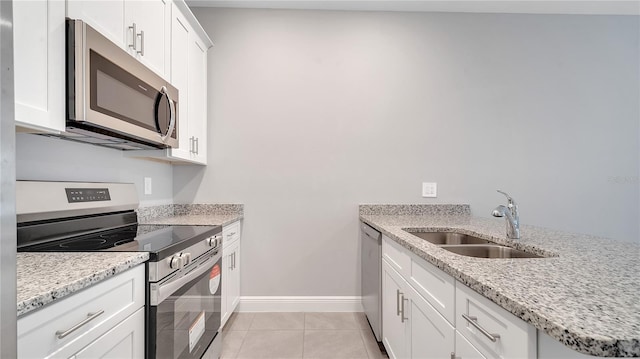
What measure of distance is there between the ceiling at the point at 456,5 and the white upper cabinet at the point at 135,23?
3.05 feet

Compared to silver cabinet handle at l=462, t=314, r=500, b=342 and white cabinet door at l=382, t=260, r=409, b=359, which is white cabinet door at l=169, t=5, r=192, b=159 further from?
silver cabinet handle at l=462, t=314, r=500, b=342

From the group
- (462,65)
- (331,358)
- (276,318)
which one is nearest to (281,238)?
(276,318)

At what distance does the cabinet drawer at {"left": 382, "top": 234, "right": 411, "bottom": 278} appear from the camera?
1.42 m

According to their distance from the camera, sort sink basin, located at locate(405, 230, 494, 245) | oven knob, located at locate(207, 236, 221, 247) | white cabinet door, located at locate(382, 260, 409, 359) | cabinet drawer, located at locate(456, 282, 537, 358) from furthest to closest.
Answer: sink basin, located at locate(405, 230, 494, 245)
oven knob, located at locate(207, 236, 221, 247)
white cabinet door, located at locate(382, 260, 409, 359)
cabinet drawer, located at locate(456, 282, 537, 358)

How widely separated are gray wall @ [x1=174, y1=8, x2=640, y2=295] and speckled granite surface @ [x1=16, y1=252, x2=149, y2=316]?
5.11ft

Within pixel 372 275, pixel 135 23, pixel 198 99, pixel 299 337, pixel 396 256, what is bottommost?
pixel 299 337

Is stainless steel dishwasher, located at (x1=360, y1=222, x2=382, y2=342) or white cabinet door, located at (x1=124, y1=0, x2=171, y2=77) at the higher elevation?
white cabinet door, located at (x1=124, y1=0, x2=171, y2=77)

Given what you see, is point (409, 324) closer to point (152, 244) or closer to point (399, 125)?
point (152, 244)

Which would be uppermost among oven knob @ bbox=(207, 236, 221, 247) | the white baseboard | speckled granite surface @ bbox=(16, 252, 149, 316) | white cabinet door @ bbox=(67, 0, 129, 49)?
white cabinet door @ bbox=(67, 0, 129, 49)

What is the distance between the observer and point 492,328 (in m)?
0.73

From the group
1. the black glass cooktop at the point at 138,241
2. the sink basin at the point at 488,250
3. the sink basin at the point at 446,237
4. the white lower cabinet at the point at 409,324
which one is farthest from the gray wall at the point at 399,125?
the sink basin at the point at 488,250

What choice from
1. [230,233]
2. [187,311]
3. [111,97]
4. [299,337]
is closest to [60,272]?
[187,311]

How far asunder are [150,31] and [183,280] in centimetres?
132

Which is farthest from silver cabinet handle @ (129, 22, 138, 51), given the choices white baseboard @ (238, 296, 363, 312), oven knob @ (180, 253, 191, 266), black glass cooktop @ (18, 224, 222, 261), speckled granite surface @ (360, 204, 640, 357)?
white baseboard @ (238, 296, 363, 312)
